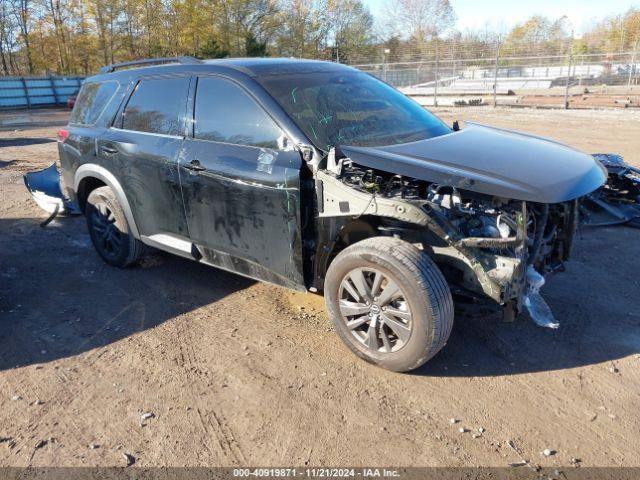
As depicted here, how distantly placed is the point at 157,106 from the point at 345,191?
2.09 meters

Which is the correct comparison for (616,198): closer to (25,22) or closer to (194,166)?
(194,166)

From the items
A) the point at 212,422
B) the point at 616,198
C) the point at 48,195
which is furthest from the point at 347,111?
the point at 48,195

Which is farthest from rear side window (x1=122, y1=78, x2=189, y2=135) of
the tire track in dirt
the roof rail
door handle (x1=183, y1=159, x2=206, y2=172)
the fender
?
the tire track in dirt

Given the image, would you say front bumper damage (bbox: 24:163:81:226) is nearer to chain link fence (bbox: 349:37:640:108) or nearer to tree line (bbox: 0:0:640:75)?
chain link fence (bbox: 349:37:640:108)

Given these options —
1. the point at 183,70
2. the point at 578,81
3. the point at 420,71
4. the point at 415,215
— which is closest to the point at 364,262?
the point at 415,215

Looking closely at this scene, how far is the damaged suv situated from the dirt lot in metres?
0.37

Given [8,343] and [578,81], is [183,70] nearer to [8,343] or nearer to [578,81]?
[8,343]

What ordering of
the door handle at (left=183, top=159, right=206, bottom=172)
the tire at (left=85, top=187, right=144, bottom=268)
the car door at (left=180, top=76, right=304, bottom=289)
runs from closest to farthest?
the car door at (left=180, top=76, right=304, bottom=289)
the door handle at (left=183, top=159, right=206, bottom=172)
the tire at (left=85, top=187, right=144, bottom=268)

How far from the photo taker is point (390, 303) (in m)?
3.19

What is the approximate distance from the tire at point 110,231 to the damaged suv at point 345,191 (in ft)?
0.22

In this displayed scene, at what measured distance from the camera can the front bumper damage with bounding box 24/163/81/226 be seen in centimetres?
682

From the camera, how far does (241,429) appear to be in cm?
287

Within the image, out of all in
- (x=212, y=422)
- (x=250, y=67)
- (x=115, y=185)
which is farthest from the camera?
(x=115, y=185)

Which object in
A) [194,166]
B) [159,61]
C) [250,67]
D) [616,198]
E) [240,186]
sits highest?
[159,61]
